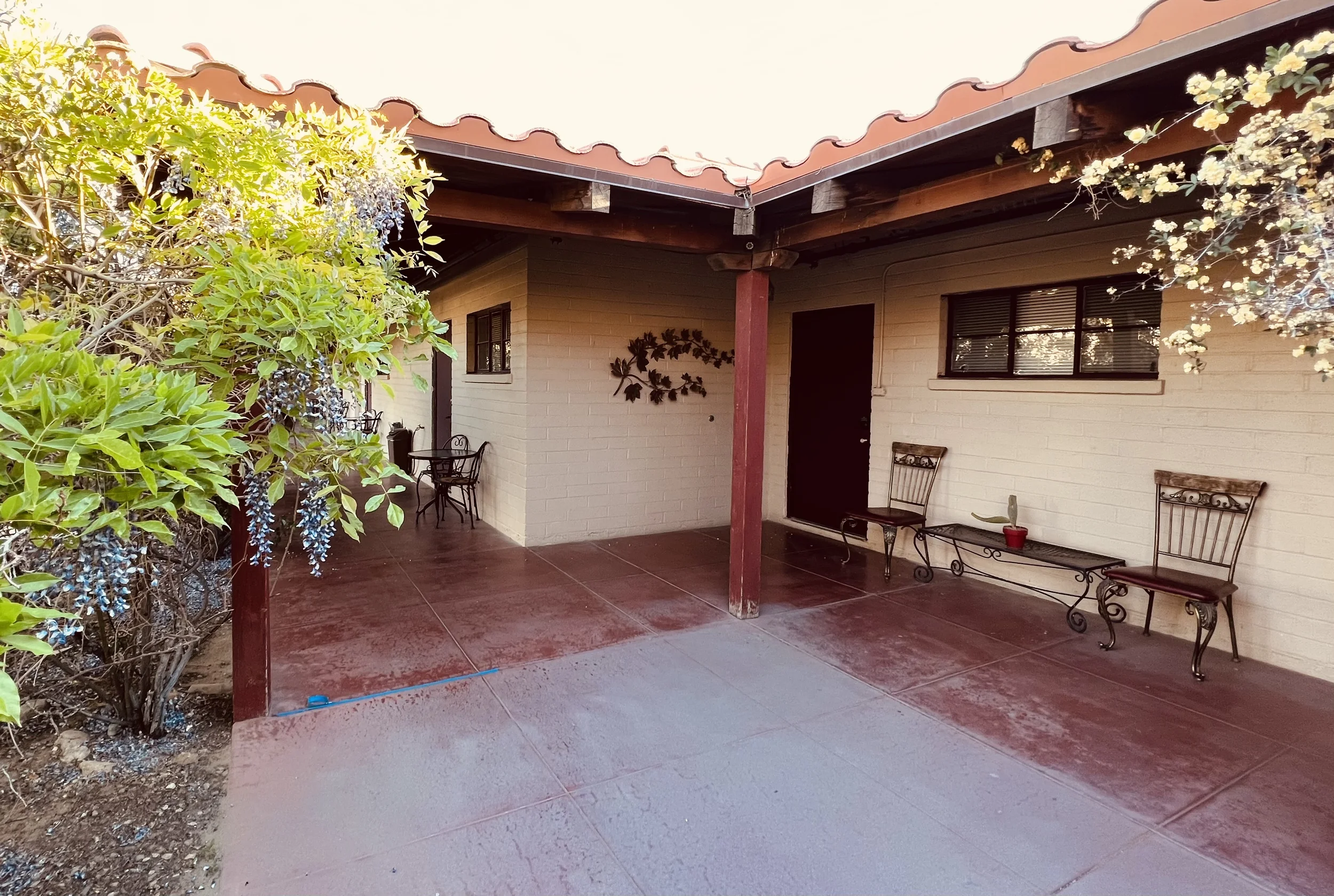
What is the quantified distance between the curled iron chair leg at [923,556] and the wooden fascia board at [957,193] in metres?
2.24

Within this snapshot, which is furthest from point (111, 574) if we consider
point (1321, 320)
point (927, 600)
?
point (927, 600)

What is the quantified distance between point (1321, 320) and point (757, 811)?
82.8 inches

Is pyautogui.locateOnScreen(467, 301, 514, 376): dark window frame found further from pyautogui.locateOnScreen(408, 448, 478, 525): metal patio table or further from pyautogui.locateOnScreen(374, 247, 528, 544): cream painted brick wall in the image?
pyautogui.locateOnScreen(408, 448, 478, 525): metal patio table

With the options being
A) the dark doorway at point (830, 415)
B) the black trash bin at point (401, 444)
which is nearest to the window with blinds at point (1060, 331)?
the dark doorway at point (830, 415)

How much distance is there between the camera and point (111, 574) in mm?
1491

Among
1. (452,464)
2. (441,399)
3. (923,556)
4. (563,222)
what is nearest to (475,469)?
(452,464)

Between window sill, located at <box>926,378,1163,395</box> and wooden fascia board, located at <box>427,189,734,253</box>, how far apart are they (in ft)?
6.69

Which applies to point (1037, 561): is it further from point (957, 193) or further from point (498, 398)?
point (498, 398)

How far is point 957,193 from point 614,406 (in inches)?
140

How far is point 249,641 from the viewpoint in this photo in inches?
110

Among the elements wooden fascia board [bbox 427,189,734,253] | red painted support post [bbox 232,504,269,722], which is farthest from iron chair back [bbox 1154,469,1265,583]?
red painted support post [bbox 232,504,269,722]

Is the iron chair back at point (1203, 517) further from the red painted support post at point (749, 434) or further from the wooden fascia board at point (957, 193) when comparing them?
the red painted support post at point (749, 434)

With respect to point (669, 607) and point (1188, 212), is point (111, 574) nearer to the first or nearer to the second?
point (669, 607)

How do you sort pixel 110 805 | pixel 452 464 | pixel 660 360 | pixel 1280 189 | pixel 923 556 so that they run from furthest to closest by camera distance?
1. pixel 452 464
2. pixel 660 360
3. pixel 923 556
4. pixel 110 805
5. pixel 1280 189
